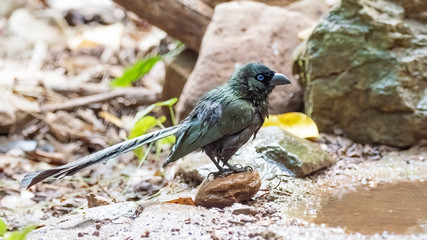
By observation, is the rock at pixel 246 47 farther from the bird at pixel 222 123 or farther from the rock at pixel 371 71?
the bird at pixel 222 123

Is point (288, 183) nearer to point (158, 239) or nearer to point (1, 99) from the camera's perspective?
point (158, 239)

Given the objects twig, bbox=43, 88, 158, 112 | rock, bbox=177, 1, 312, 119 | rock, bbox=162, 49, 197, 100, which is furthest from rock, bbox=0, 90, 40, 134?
rock, bbox=177, 1, 312, 119

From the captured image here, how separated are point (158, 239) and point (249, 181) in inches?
34.3

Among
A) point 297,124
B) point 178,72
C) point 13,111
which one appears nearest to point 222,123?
point 297,124

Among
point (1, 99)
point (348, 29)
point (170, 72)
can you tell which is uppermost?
point (348, 29)

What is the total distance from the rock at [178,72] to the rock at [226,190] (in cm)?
335

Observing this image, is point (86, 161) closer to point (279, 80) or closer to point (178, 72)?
point (279, 80)

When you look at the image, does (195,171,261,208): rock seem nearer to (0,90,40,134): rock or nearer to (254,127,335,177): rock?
(254,127,335,177): rock

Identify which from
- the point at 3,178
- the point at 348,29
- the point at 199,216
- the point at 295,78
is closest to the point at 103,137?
the point at 3,178

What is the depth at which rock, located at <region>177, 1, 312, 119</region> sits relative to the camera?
234 inches

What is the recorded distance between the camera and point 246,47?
6.10 meters

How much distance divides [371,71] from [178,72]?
8.39 ft

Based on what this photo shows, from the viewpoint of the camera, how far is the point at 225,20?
20.5 feet

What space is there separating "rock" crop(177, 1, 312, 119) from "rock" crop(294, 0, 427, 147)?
23.5 inches
